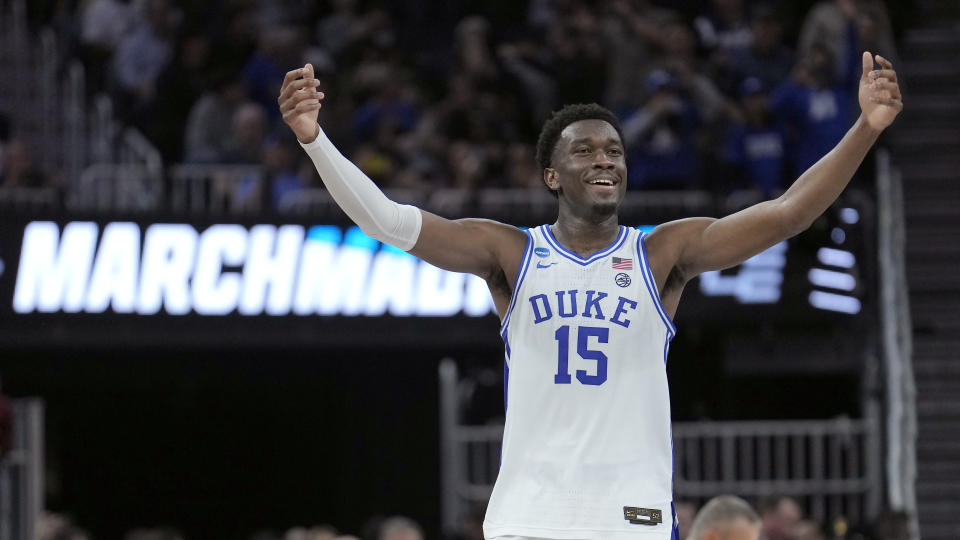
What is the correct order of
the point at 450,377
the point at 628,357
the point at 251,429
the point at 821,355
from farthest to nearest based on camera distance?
the point at 251,429
the point at 821,355
the point at 450,377
the point at 628,357

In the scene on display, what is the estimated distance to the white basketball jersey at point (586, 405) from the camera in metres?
5.31

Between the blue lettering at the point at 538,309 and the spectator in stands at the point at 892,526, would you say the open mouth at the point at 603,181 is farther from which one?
the spectator in stands at the point at 892,526

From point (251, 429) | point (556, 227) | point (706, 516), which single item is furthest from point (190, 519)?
point (556, 227)

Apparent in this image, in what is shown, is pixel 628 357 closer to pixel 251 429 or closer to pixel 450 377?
pixel 450 377

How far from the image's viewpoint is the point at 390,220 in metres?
5.50

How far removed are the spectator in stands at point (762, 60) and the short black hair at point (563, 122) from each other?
10.5m

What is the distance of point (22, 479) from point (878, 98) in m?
6.90

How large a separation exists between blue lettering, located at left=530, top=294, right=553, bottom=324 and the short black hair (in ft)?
1.86

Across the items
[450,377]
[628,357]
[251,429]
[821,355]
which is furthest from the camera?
[251,429]

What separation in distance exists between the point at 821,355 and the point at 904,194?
2000mm

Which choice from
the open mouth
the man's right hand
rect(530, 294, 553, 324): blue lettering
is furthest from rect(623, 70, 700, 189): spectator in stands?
the man's right hand

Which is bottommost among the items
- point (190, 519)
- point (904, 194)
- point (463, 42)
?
point (190, 519)

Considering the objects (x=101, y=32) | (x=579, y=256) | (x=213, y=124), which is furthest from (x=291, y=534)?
(x=579, y=256)

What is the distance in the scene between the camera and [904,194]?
54.2ft
